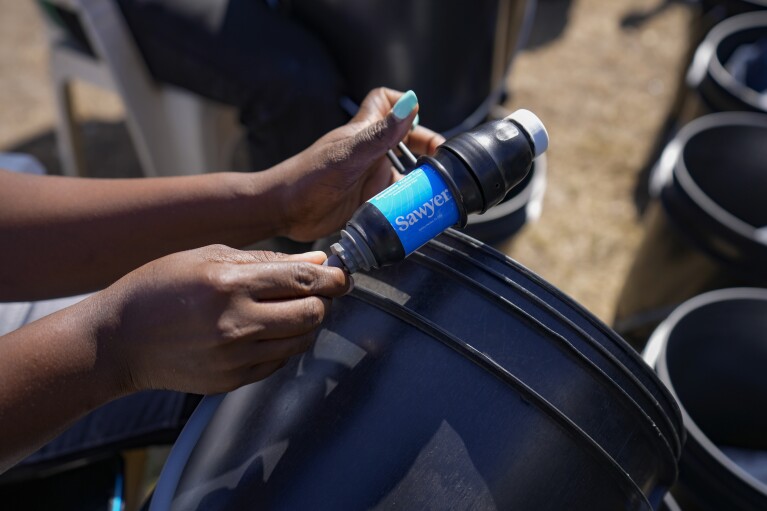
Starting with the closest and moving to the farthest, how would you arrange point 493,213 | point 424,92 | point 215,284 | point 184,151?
point 215,284
point 493,213
point 424,92
point 184,151

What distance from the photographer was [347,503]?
60cm

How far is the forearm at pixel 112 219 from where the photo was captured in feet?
2.82

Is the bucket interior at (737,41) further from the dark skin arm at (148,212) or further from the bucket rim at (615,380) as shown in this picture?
the bucket rim at (615,380)

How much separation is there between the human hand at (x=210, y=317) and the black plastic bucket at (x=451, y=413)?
8 cm

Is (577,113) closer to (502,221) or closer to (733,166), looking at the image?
(733,166)

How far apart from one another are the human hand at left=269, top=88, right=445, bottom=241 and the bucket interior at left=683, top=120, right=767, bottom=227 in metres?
0.87

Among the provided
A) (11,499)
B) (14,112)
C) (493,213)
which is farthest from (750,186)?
(14,112)

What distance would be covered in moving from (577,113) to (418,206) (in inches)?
80.0

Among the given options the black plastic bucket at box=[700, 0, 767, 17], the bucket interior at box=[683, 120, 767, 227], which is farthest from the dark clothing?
the black plastic bucket at box=[700, 0, 767, 17]

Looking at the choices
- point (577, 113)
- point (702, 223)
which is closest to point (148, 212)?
point (702, 223)

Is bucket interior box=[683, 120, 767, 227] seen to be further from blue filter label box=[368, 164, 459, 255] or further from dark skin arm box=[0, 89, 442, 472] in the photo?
dark skin arm box=[0, 89, 442, 472]

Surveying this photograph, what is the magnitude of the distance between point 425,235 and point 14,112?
2.30 meters

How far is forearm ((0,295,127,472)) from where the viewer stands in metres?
0.59

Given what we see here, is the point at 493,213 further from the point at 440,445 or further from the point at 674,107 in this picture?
the point at 674,107
